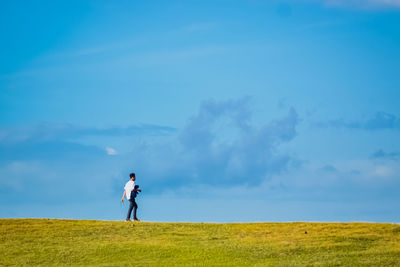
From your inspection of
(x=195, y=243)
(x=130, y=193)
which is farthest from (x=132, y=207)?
(x=195, y=243)

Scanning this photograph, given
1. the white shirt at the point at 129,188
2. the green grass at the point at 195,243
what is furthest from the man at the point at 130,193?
the green grass at the point at 195,243

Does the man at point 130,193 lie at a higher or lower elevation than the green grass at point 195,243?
higher

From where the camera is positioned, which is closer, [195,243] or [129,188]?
[195,243]

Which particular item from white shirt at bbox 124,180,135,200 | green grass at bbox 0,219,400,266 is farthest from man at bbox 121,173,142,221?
green grass at bbox 0,219,400,266

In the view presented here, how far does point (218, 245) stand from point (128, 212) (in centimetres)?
789

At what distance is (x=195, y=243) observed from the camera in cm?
3092

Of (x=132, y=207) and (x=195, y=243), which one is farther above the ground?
(x=132, y=207)

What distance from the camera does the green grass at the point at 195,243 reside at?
28375 millimetres

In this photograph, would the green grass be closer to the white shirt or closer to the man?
the man

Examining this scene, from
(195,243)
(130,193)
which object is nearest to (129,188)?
(130,193)

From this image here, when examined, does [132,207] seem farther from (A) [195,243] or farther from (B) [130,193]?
(A) [195,243]

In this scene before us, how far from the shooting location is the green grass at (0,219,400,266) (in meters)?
28.4

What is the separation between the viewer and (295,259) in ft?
93.2

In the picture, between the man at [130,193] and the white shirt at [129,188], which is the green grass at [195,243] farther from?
the white shirt at [129,188]
